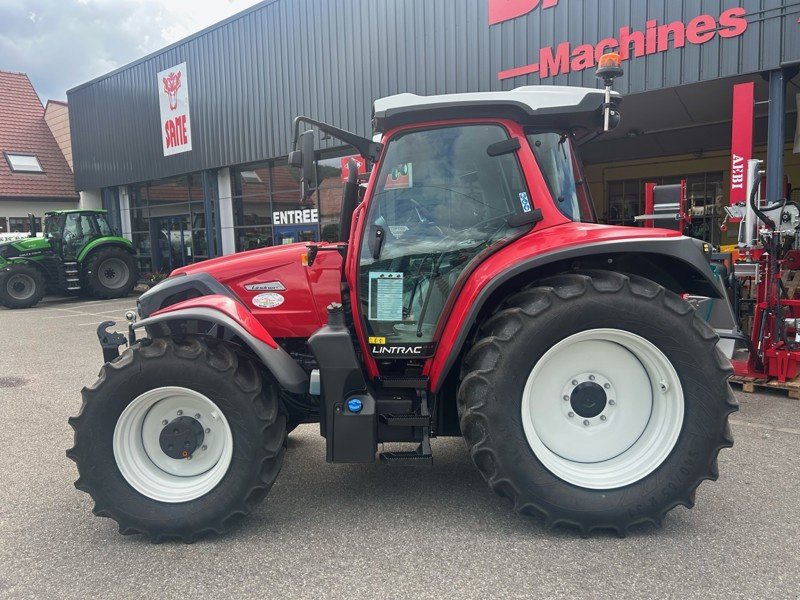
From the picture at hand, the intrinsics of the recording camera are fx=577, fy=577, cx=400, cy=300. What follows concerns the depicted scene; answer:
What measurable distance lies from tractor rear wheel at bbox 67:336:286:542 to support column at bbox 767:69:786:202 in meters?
7.17

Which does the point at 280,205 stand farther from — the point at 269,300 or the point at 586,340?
the point at 586,340

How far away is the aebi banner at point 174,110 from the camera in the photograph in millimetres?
15823

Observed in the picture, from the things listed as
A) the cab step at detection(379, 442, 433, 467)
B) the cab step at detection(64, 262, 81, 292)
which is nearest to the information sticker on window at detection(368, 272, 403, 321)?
the cab step at detection(379, 442, 433, 467)

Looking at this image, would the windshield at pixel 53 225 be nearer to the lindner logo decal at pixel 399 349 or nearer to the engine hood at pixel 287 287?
the engine hood at pixel 287 287

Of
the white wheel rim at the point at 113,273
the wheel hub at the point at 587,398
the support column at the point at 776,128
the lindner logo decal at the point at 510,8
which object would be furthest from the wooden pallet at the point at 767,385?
the white wheel rim at the point at 113,273

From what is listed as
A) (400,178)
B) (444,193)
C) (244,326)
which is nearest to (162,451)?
(244,326)

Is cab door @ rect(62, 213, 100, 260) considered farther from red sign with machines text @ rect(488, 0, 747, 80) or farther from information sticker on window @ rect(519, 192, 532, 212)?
information sticker on window @ rect(519, 192, 532, 212)

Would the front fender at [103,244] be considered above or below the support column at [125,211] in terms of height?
below

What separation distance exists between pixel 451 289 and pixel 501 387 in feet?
1.99

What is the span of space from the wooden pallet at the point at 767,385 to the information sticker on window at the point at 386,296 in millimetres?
3988

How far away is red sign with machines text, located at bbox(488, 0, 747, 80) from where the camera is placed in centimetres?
752

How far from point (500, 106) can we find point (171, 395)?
7.56 ft

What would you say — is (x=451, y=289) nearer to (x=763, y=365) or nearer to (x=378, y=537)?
(x=378, y=537)

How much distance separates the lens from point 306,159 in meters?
2.87
